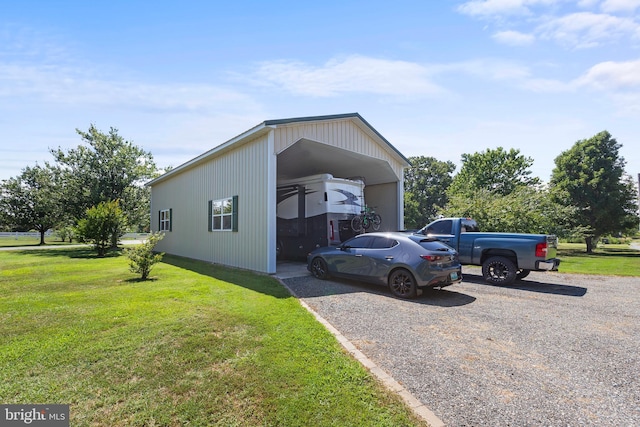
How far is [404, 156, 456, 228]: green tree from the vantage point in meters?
55.2

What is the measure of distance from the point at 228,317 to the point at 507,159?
32.8 m

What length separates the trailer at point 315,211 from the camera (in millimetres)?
11836

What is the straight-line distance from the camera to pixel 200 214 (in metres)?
14.6

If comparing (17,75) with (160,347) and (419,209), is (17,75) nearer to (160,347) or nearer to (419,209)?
(160,347)

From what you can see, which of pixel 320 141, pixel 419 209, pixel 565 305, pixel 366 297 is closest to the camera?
pixel 565 305

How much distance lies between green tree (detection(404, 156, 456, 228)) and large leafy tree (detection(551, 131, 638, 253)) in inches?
1060

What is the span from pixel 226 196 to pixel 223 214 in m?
0.76

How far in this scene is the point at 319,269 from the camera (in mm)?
9219

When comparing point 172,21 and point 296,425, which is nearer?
point 296,425

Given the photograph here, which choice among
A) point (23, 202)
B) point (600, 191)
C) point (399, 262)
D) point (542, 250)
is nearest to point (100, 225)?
point (399, 262)

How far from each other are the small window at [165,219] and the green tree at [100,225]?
224 cm

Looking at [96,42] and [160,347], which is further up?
[96,42]

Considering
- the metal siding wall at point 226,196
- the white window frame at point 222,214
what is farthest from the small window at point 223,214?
the metal siding wall at point 226,196

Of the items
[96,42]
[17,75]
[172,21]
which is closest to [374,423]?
[172,21]
